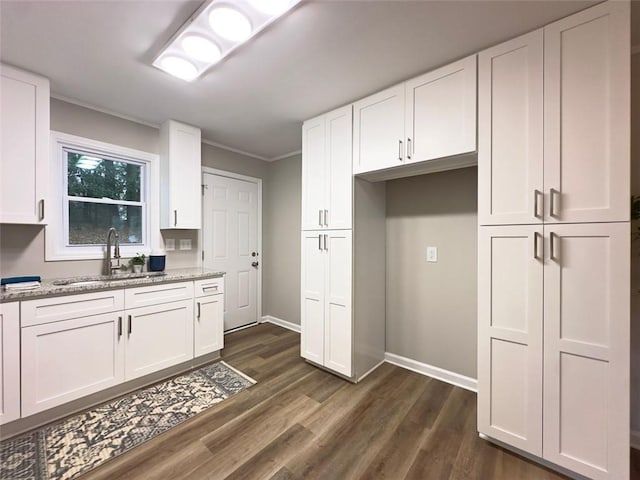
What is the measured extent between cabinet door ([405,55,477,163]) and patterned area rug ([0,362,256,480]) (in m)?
2.47

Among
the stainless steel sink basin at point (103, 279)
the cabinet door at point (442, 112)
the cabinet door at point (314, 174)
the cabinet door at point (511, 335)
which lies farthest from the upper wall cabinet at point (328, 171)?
the stainless steel sink basin at point (103, 279)

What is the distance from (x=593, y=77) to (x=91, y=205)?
389 cm

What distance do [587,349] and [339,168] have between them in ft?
6.72

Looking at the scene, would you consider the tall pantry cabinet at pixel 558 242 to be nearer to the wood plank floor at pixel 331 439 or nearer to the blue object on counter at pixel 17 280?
the wood plank floor at pixel 331 439

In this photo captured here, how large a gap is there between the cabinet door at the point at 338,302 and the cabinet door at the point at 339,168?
0.15m

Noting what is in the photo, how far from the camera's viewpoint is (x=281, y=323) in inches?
157

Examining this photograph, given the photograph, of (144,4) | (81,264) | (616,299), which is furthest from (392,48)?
(81,264)

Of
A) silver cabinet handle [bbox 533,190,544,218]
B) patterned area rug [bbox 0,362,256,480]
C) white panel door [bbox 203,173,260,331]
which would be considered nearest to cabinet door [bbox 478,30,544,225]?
silver cabinet handle [bbox 533,190,544,218]

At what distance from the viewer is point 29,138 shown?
1.99 m

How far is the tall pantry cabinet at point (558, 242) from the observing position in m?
1.35

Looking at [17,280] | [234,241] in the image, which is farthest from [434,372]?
[17,280]

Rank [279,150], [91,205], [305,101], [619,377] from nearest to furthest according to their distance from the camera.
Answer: [619,377]
[305,101]
[91,205]
[279,150]

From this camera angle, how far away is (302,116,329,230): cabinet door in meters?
2.62

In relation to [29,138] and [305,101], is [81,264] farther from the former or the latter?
[305,101]
